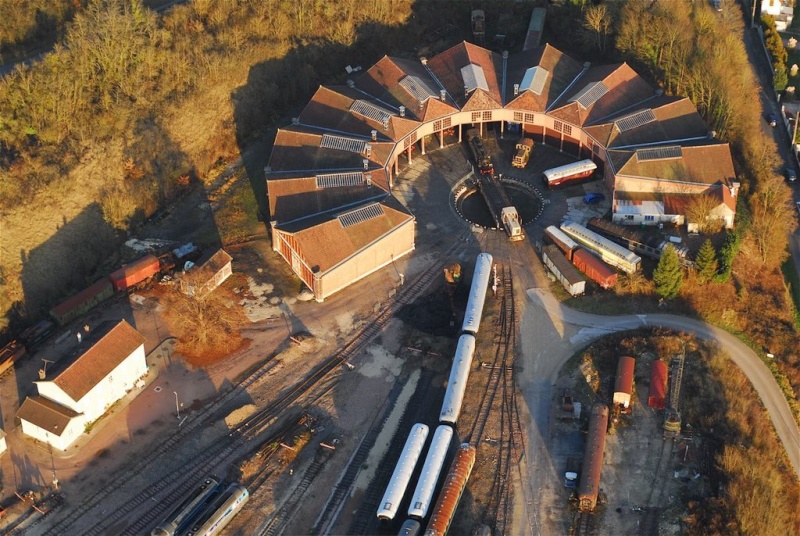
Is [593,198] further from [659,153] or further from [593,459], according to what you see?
[593,459]

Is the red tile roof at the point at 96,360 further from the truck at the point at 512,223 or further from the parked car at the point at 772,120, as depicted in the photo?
the parked car at the point at 772,120

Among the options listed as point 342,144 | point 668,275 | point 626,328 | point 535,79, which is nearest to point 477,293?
point 626,328

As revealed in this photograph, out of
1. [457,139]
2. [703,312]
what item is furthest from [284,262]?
[703,312]

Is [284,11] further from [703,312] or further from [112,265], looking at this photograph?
[703,312]

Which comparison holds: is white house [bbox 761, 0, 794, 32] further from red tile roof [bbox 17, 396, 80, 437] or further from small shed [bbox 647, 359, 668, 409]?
red tile roof [bbox 17, 396, 80, 437]

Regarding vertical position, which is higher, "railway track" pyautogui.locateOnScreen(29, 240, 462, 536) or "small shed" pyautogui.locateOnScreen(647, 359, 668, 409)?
"railway track" pyautogui.locateOnScreen(29, 240, 462, 536)

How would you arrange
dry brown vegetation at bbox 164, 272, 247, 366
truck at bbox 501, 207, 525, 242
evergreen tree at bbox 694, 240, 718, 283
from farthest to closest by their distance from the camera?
truck at bbox 501, 207, 525, 242
evergreen tree at bbox 694, 240, 718, 283
dry brown vegetation at bbox 164, 272, 247, 366

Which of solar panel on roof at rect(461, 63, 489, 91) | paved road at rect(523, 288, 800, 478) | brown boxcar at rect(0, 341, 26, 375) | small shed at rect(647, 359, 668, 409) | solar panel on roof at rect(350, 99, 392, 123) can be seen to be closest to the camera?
small shed at rect(647, 359, 668, 409)

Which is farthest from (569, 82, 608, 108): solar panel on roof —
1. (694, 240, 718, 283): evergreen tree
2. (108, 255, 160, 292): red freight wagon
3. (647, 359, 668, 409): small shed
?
(108, 255, 160, 292): red freight wagon
